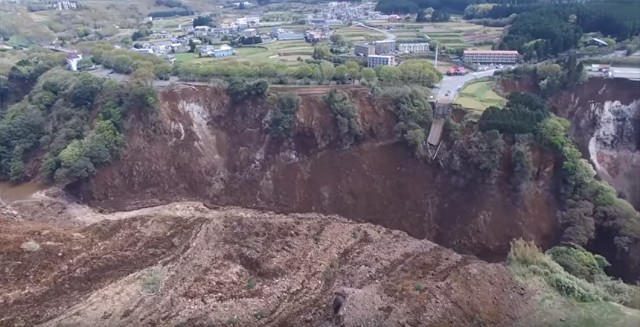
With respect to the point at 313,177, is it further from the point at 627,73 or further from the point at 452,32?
the point at 452,32

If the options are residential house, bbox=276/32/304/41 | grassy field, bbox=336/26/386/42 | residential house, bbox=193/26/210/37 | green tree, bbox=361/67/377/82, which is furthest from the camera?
residential house, bbox=193/26/210/37

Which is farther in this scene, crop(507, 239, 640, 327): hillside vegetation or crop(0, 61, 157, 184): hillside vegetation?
crop(0, 61, 157, 184): hillside vegetation

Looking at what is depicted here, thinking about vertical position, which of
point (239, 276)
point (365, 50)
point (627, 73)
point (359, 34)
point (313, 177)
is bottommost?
point (239, 276)

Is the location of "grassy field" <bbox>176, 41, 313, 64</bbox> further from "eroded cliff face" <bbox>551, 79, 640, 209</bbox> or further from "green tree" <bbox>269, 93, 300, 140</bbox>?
"eroded cliff face" <bbox>551, 79, 640, 209</bbox>

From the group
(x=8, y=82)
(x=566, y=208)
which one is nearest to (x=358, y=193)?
(x=566, y=208)

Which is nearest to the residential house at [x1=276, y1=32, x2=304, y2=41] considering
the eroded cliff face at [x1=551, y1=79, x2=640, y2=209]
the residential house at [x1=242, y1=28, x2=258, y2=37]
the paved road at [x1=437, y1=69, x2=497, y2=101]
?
the residential house at [x1=242, y1=28, x2=258, y2=37]

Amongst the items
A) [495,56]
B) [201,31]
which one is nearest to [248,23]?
[201,31]
